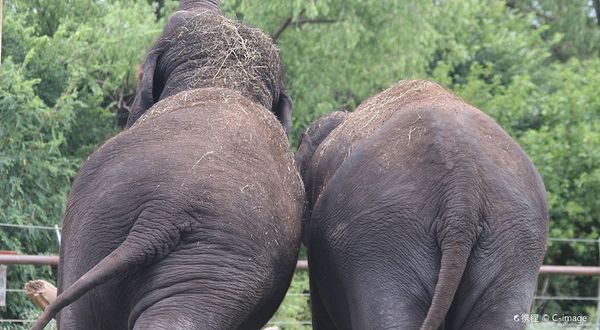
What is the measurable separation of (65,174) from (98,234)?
8.01 m

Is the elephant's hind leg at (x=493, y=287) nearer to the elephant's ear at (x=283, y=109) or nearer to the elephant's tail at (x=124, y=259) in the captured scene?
the elephant's tail at (x=124, y=259)

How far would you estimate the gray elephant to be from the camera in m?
4.69

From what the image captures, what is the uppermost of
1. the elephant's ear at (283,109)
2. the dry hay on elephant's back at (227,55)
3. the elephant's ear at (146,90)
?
the dry hay on elephant's back at (227,55)

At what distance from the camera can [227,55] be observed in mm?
6059

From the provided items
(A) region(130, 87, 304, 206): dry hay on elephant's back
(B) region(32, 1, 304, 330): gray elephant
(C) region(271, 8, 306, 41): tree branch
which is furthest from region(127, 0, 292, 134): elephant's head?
(C) region(271, 8, 306, 41): tree branch

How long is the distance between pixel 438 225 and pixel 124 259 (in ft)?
4.44

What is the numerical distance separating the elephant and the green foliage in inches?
264

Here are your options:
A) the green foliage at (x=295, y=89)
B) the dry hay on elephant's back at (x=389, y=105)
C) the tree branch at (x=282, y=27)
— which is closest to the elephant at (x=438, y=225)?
the dry hay on elephant's back at (x=389, y=105)

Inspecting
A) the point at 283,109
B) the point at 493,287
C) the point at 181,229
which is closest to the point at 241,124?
the point at 181,229

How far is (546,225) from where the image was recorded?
16.8 feet

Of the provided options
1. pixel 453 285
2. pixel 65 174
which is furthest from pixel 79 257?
pixel 65 174

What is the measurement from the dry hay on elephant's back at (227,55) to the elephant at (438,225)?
102cm

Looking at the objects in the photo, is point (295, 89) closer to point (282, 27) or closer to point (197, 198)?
point (282, 27)

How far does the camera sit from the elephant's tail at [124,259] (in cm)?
448
